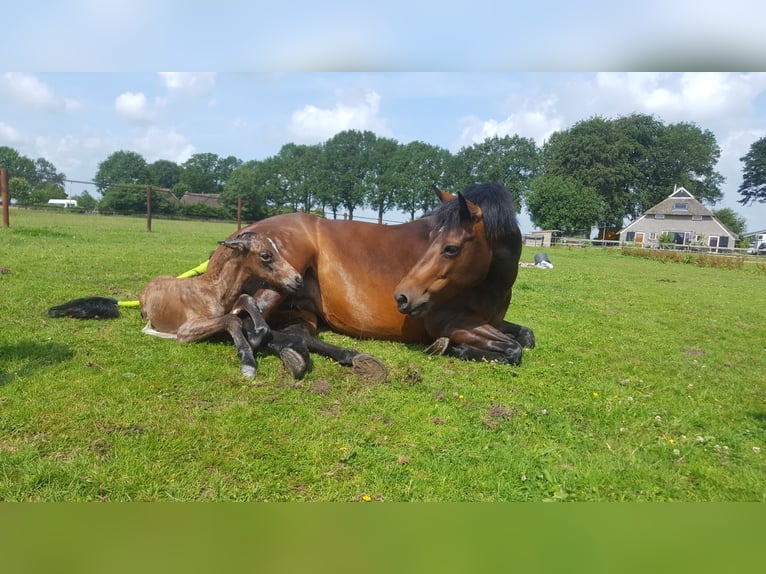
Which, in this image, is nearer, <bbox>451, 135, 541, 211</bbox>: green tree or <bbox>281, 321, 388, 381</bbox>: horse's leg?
<bbox>281, 321, 388, 381</bbox>: horse's leg

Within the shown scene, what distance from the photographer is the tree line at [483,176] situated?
29812mm

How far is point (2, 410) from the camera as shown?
2.86 meters

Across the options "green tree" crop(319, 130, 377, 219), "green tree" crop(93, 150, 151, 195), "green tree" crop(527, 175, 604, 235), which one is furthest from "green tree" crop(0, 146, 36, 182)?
"green tree" crop(527, 175, 604, 235)

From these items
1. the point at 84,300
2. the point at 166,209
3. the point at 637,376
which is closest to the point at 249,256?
the point at 84,300

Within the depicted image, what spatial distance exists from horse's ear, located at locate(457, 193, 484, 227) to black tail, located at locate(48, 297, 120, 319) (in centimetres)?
406

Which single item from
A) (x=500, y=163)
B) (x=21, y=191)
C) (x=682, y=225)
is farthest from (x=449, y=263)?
(x=682, y=225)

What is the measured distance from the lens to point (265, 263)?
4.54 metres

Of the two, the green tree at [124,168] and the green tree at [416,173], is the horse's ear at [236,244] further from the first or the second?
the green tree at [124,168]

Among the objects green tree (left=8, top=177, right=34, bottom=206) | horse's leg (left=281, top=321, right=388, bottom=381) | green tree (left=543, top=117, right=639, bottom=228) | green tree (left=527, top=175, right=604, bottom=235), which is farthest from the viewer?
green tree (left=543, top=117, right=639, bottom=228)

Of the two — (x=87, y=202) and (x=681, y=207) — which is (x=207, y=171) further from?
(x=681, y=207)

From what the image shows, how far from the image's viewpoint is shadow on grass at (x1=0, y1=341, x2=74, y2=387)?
11.4 feet

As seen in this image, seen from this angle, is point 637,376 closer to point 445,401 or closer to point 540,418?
point 540,418

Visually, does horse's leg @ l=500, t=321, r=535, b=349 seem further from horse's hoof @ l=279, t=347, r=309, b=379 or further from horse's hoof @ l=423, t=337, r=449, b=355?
horse's hoof @ l=279, t=347, r=309, b=379

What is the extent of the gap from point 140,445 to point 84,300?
3461 millimetres
